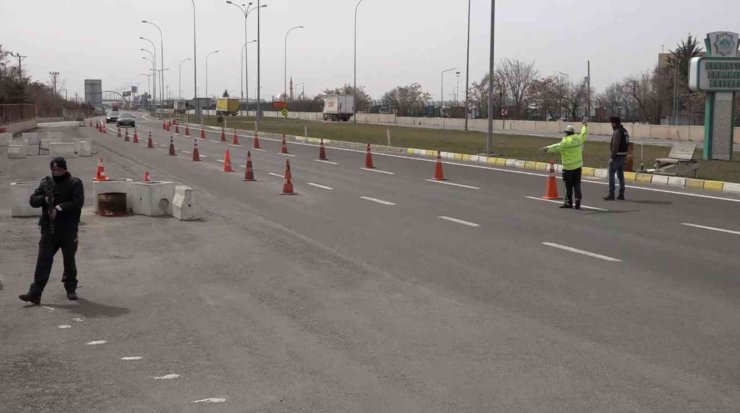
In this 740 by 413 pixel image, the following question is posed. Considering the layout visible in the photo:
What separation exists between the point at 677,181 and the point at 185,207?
1380 centimetres

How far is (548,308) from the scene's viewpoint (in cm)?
840

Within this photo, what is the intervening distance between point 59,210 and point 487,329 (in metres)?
4.49

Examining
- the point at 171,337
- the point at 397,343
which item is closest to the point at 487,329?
the point at 397,343

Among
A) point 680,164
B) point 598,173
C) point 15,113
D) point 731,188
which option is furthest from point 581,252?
point 15,113

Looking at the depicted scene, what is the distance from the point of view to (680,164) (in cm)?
2430

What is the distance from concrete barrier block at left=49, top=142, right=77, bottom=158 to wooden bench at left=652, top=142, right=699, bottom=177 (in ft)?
75.0

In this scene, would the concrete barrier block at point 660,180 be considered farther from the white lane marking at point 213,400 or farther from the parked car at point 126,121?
the parked car at point 126,121

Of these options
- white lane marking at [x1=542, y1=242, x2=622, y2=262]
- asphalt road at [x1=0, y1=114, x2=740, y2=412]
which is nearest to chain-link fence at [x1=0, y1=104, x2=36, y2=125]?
asphalt road at [x1=0, y1=114, x2=740, y2=412]

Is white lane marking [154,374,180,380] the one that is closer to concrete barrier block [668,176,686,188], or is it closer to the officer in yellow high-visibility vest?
the officer in yellow high-visibility vest

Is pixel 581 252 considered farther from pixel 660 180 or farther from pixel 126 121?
pixel 126 121

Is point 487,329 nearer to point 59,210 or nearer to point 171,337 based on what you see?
point 171,337

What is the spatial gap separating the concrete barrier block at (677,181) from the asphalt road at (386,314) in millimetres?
6437

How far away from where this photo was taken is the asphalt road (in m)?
5.84

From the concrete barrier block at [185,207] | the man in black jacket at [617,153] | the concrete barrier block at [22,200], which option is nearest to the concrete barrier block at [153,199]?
the concrete barrier block at [185,207]
